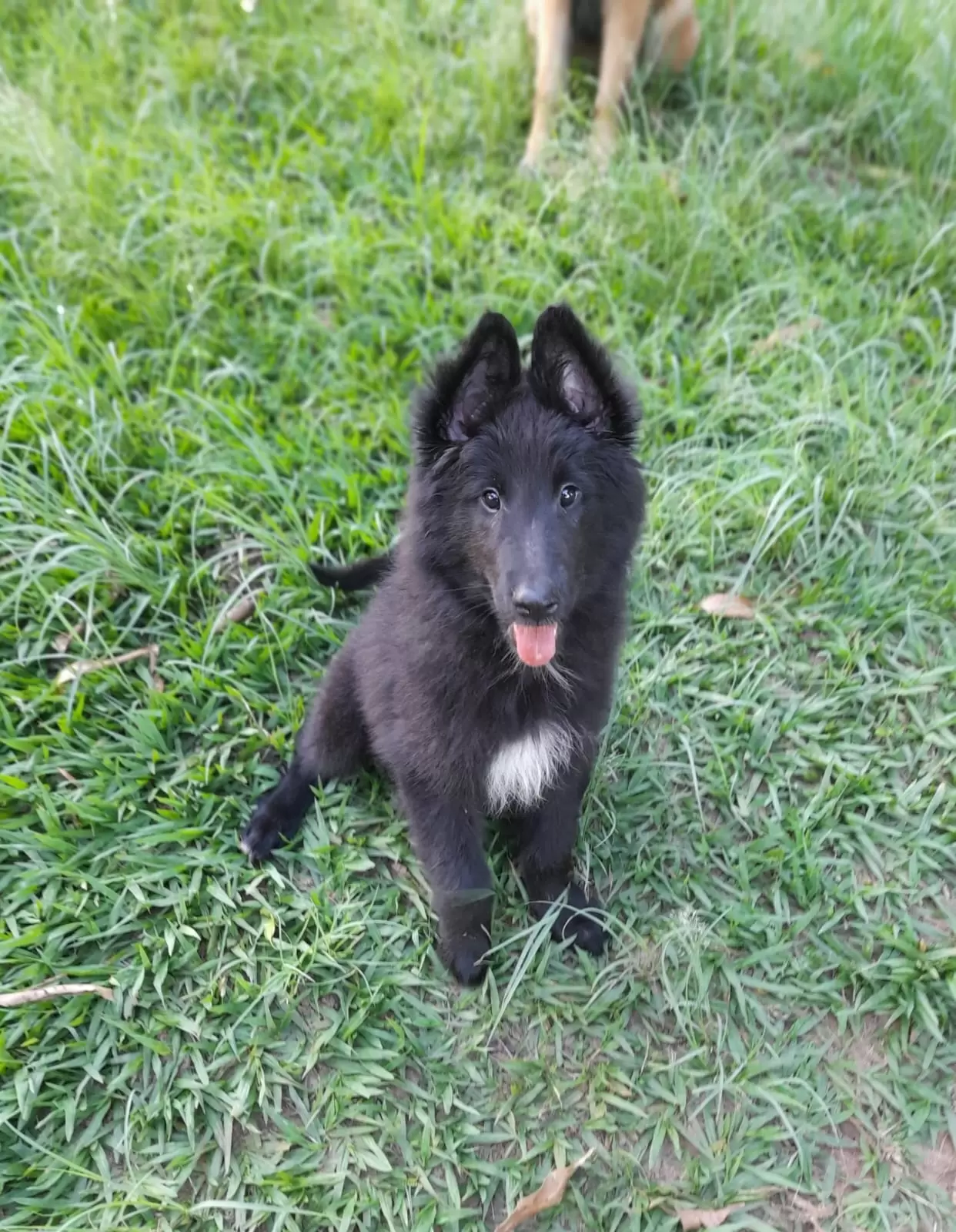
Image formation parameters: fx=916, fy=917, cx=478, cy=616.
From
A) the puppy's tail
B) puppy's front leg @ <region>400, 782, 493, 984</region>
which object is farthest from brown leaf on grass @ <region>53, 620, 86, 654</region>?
puppy's front leg @ <region>400, 782, 493, 984</region>

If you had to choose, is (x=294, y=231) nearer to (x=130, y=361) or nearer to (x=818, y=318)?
(x=130, y=361)

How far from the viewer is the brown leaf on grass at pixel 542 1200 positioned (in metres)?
2.12

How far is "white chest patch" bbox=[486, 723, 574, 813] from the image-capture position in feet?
7.64

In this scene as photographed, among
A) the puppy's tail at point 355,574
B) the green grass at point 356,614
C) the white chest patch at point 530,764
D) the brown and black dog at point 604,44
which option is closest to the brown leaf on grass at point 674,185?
the green grass at point 356,614

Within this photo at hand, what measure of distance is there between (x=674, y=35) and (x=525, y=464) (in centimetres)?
366

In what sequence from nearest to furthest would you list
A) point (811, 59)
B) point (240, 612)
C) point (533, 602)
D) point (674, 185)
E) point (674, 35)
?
1. point (533, 602)
2. point (240, 612)
3. point (674, 185)
4. point (674, 35)
5. point (811, 59)

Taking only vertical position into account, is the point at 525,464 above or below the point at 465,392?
below

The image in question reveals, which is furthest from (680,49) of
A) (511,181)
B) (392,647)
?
(392,647)

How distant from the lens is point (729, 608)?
325 centimetres

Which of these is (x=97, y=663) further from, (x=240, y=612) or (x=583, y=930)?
(x=583, y=930)

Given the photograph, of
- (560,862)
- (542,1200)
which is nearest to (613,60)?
(560,862)

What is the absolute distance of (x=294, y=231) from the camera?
4.05m

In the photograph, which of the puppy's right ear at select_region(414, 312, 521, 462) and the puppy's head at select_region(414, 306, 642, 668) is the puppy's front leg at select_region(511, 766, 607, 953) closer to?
the puppy's head at select_region(414, 306, 642, 668)

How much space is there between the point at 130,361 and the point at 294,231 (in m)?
0.94
